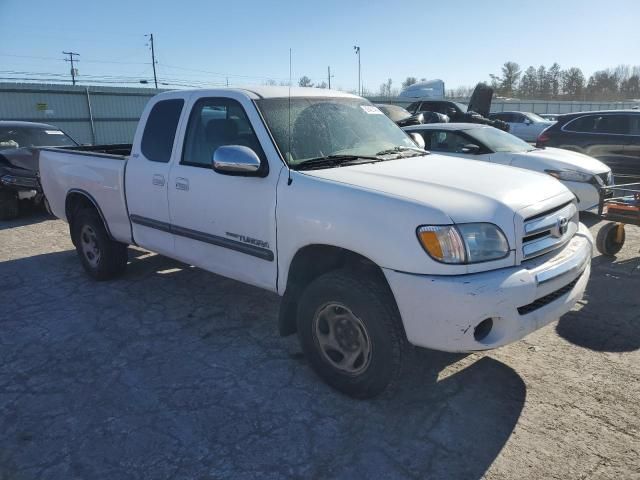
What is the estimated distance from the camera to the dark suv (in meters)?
9.35

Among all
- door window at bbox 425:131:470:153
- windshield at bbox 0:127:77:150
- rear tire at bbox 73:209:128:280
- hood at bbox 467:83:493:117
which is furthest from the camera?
hood at bbox 467:83:493:117

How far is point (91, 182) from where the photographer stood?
5.17 m

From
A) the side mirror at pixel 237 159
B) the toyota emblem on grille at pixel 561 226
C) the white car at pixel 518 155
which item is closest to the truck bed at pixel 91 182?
the side mirror at pixel 237 159

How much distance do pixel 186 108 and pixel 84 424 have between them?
255cm

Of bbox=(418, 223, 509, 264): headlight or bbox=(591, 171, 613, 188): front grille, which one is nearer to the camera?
bbox=(418, 223, 509, 264): headlight

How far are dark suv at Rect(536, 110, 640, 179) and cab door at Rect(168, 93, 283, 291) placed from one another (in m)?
8.23

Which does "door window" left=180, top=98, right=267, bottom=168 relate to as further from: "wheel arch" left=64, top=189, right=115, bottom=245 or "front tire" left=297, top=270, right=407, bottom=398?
"wheel arch" left=64, top=189, right=115, bottom=245

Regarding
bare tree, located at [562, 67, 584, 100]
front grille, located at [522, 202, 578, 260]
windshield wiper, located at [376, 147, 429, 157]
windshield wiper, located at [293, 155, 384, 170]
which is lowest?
front grille, located at [522, 202, 578, 260]

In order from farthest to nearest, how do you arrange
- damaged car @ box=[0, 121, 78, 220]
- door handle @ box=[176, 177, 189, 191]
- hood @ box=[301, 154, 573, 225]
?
1. damaged car @ box=[0, 121, 78, 220]
2. door handle @ box=[176, 177, 189, 191]
3. hood @ box=[301, 154, 573, 225]

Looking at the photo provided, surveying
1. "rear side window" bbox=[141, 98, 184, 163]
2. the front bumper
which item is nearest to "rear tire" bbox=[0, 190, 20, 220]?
"rear side window" bbox=[141, 98, 184, 163]

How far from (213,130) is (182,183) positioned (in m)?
0.50

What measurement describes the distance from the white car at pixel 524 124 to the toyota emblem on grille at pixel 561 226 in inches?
821

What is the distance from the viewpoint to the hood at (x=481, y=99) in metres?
18.1

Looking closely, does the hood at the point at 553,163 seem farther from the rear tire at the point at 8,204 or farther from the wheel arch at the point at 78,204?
the rear tire at the point at 8,204
